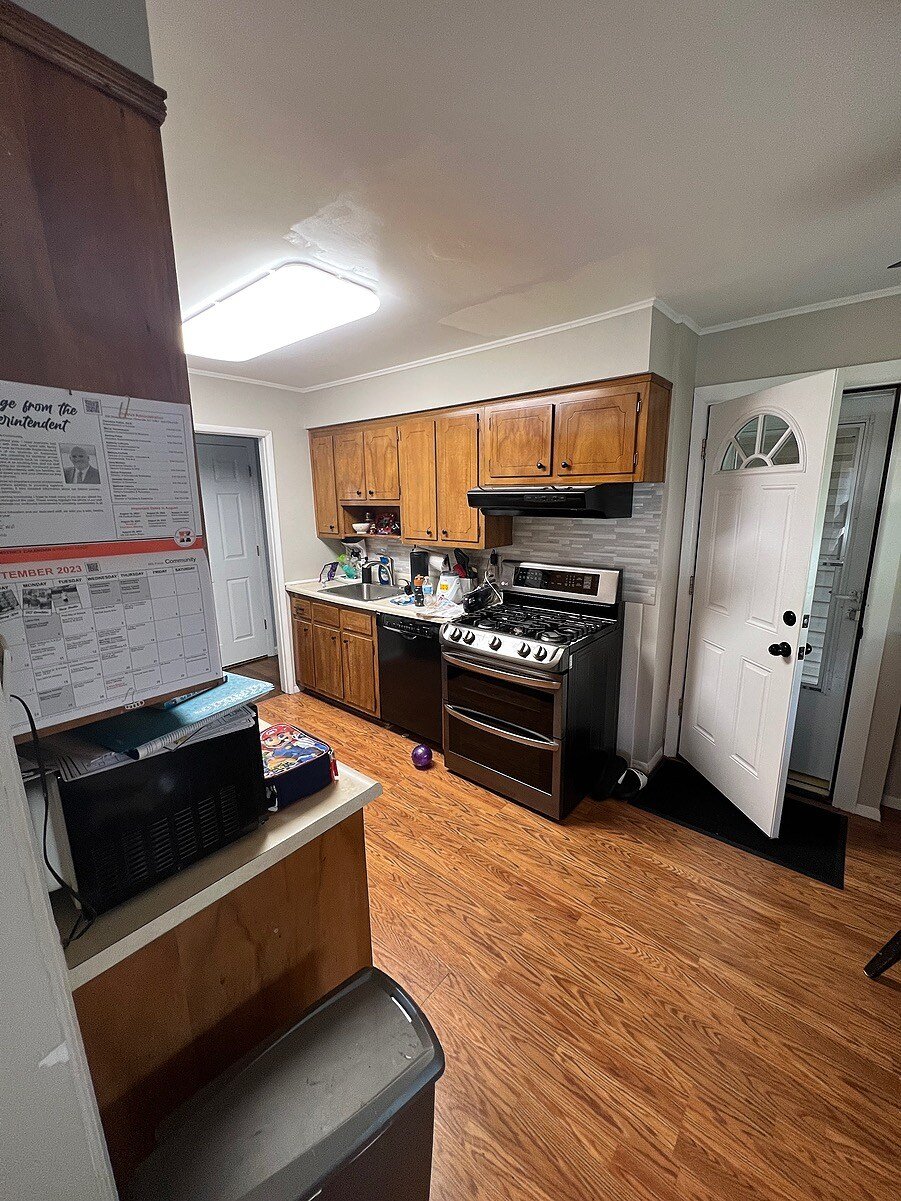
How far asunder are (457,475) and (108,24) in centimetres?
241

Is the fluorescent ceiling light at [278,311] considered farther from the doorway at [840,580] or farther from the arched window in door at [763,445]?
the doorway at [840,580]

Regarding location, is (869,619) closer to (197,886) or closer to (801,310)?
(801,310)

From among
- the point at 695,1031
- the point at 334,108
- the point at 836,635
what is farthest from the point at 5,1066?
the point at 836,635

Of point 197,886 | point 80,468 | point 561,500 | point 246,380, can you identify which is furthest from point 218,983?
point 246,380

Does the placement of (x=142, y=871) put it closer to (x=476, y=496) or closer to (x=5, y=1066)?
(x=5, y=1066)

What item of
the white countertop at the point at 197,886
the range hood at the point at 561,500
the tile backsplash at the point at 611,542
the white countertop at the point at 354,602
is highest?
the range hood at the point at 561,500

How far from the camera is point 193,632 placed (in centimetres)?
86

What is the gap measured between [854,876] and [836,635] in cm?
116

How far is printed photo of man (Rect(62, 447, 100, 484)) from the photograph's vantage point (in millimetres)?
695

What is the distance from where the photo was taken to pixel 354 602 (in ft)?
11.4

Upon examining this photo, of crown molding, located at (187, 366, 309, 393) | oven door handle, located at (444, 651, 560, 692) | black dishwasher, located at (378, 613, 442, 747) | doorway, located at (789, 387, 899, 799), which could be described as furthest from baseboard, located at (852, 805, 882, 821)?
crown molding, located at (187, 366, 309, 393)

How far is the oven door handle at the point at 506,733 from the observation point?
2.41 metres

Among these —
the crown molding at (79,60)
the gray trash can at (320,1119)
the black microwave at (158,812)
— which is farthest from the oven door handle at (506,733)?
the crown molding at (79,60)

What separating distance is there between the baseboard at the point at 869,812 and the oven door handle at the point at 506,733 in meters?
1.58
